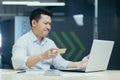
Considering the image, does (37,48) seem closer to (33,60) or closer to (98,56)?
(33,60)

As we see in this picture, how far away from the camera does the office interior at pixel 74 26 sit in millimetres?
3496

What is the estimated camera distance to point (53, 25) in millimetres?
3500

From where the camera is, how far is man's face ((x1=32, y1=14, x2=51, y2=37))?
3.10 m

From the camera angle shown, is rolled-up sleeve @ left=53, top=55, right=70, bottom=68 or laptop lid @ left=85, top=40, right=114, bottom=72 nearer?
laptop lid @ left=85, top=40, right=114, bottom=72

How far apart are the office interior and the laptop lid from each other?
0.86 metres

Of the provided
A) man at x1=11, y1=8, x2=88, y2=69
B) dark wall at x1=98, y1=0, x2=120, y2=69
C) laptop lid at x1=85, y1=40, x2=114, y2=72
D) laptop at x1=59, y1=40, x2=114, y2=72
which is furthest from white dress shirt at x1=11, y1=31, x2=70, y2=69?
dark wall at x1=98, y1=0, x2=120, y2=69

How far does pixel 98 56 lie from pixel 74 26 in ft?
4.12

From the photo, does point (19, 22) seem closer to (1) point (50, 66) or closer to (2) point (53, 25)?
(2) point (53, 25)

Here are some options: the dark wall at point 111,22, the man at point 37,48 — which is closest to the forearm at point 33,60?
the man at point 37,48

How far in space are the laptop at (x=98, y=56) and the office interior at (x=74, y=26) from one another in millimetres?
849

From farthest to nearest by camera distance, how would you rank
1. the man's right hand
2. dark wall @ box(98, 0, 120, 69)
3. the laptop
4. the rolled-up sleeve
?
dark wall @ box(98, 0, 120, 69), the rolled-up sleeve, the man's right hand, the laptop

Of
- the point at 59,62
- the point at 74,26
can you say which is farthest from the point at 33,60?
the point at 74,26

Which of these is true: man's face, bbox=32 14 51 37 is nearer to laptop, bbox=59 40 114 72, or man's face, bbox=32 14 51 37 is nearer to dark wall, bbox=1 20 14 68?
dark wall, bbox=1 20 14 68

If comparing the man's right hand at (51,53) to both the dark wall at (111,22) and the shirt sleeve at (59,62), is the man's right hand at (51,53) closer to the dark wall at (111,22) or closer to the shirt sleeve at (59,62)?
the shirt sleeve at (59,62)
